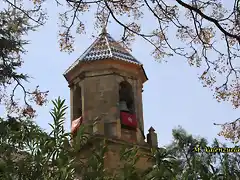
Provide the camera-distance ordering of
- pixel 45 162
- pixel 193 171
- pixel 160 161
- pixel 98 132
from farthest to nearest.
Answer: pixel 98 132
pixel 193 171
pixel 160 161
pixel 45 162

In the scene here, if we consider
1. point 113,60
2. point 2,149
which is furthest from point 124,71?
point 2,149

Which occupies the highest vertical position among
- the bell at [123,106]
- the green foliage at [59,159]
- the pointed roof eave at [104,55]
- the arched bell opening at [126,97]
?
the pointed roof eave at [104,55]

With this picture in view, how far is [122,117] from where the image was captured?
15680mm

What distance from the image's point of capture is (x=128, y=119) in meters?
15.8

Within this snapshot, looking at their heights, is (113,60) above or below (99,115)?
above

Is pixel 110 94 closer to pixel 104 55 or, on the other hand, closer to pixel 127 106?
pixel 127 106

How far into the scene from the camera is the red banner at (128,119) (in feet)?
51.3

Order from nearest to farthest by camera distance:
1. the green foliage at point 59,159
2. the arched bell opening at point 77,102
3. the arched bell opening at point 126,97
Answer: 1. the green foliage at point 59,159
2. the arched bell opening at point 126,97
3. the arched bell opening at point 77,102

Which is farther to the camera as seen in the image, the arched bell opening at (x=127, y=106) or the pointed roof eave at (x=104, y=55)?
the pointed roof eave at (x=104, y=55)

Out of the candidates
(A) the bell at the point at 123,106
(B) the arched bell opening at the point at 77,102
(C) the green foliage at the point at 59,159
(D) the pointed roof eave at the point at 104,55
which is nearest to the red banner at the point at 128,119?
(A) the bell at the point at 123,106

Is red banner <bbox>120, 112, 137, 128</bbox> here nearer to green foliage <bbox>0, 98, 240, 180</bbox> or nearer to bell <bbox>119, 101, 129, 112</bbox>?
bell <bbox>119, 101, 129, 112</bbox>

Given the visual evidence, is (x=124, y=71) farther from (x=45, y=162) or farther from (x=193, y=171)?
(x=45, y=162)

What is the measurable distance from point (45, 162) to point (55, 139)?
37cm

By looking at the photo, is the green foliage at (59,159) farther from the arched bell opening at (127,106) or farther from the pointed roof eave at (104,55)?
the pointed roof eave at (104,55)
